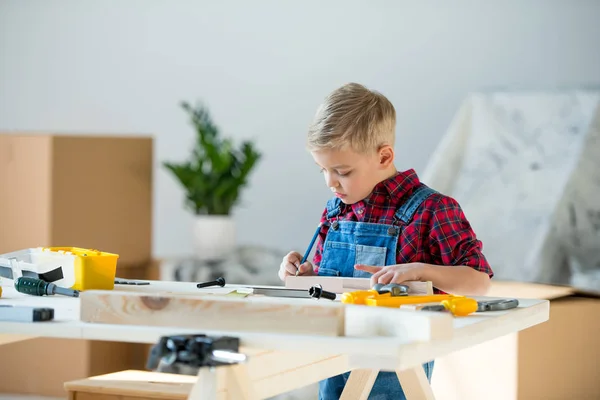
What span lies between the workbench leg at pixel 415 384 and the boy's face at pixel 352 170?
1.05 ft

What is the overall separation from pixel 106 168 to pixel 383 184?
175 cm

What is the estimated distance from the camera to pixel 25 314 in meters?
1.16

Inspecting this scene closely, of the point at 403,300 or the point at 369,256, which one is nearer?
the point at 403,300

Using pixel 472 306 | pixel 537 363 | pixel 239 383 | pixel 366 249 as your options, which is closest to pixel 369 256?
pixel 366 249

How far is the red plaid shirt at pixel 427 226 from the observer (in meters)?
1.60

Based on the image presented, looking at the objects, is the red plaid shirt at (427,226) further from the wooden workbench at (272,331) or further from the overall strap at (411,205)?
the wooden workbench at (272,331)

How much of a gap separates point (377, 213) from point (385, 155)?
0.11 metres

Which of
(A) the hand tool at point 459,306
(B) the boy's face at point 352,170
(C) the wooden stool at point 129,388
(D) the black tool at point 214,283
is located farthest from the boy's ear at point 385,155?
A: (C) the wooden stool at point 129,388

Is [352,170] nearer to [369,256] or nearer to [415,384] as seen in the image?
[369,256]

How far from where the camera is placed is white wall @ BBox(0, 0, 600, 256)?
3541 millimetres

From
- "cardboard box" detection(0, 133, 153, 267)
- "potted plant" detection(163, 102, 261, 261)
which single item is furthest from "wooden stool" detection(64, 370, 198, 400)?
"potted plant" detection(163, 102, 261, 261)

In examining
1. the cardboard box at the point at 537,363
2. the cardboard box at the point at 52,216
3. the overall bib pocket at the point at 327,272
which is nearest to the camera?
the overall bib pocket at the point at 327,272

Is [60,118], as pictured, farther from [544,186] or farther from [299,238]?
[544,186]

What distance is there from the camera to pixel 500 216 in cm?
299
